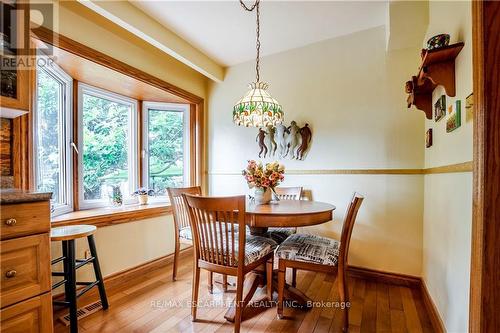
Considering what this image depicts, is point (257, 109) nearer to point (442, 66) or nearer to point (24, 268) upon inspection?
point (442, 66)

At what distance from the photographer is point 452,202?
1409 millimetres

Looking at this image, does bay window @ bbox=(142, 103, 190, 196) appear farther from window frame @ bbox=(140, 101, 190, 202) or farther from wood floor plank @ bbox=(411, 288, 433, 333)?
wood floor plank @ bbox=(411, 288, 433, 333)

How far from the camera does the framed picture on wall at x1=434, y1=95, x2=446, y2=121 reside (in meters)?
1.61

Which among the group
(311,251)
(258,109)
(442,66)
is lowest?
(311,251)

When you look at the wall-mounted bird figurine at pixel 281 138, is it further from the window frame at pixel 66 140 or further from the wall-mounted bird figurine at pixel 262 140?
the window frame at pixel 66 140

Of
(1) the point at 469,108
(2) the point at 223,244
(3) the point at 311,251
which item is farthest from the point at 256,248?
(1) the point at 469,108

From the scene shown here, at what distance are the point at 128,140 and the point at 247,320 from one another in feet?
7.57

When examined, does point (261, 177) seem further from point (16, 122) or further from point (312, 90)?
point (16, 122)

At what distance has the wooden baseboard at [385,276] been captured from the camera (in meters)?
2.21

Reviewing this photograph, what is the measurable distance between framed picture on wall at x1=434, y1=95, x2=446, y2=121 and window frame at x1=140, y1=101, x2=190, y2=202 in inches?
105

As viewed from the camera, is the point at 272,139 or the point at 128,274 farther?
the point at 272,139

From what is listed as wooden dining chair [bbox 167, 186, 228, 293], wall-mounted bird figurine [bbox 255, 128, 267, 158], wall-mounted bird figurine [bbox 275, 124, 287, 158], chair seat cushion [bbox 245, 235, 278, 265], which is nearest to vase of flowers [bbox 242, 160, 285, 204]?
chair seat cushion [bbox 245, 235, 278, 265]

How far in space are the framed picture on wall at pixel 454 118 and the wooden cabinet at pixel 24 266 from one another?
7.13 feet

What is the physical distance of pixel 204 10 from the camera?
6.97ft
